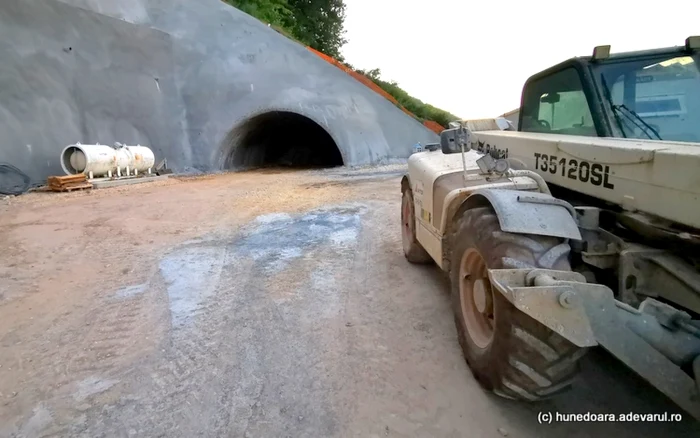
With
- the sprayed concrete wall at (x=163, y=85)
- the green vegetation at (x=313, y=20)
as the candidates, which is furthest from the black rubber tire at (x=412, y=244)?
the green vegetation at (x=313, y=20)

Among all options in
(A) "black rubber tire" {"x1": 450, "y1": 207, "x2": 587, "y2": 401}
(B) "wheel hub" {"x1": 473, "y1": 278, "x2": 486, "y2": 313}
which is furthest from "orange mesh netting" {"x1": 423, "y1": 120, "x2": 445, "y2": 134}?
(A) "black rubber tire" {"x1": 450, "y1": 207, "x2": 587, "y2": 401}

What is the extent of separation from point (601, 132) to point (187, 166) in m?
15.3

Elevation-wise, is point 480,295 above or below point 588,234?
below

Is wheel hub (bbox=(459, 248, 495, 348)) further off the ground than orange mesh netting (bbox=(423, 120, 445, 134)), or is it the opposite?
orange mesh netting (bbox=(423, 120, 445, 134))

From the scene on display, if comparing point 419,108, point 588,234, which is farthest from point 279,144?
point 588,234

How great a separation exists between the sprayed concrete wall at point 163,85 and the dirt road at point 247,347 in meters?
7.86

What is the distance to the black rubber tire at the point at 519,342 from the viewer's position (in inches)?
84.0

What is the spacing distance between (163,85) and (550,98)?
15.4 metres

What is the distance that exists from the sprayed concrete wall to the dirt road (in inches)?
309

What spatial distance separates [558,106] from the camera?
3.61m

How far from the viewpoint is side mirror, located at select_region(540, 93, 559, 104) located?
3640 millimetres

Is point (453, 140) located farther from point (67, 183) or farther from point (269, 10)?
point (269, 10)

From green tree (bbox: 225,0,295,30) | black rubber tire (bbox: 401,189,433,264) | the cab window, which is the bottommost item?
black rubber tire (bbox: 401,189,433,264)

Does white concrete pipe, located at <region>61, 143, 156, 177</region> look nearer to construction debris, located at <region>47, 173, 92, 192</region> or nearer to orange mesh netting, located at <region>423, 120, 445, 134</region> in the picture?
construction debris, located at <region>47, 173, 92, 192</region>
